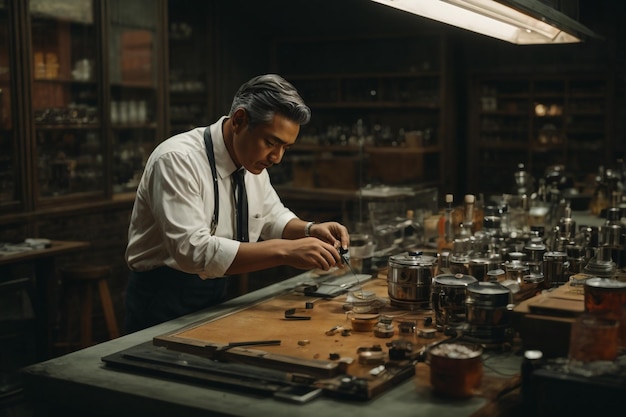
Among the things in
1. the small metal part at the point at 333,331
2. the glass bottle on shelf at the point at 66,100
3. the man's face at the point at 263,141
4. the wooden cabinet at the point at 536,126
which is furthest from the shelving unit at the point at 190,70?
the small metal part at the point at 333,331

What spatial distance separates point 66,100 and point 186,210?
153 inches

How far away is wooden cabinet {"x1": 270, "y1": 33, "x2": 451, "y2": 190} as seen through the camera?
8.70 m

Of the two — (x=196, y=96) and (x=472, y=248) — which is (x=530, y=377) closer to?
(x=472, y=248)

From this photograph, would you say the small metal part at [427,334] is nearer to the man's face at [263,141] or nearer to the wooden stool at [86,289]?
the man's face at [263,141]

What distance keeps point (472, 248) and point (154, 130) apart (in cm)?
420

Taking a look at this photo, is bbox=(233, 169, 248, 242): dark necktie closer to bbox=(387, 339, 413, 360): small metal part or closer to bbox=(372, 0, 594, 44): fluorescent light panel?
bbox=(372, 0, 594, 44): fluorescent light panel

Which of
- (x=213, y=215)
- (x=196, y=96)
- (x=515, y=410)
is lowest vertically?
(x=515, y=410)

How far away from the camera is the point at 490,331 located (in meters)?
2.39

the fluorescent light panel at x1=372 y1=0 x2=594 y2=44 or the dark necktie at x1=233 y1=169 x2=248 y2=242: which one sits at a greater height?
the fluorescent light panel at x1=372 y1=0 x2=594 y2=44

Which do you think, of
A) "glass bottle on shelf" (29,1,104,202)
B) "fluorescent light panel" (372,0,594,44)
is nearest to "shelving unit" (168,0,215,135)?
"glass bottle on shelf" (29,1,104,202)

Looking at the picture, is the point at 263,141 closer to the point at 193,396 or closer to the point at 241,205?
the point at 241,205

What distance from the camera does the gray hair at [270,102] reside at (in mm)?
2820

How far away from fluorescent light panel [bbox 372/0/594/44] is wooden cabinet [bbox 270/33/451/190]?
402cm

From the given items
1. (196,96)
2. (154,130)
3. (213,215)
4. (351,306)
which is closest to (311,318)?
(351,306)
